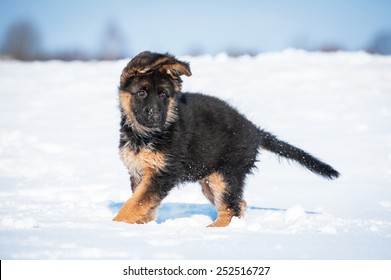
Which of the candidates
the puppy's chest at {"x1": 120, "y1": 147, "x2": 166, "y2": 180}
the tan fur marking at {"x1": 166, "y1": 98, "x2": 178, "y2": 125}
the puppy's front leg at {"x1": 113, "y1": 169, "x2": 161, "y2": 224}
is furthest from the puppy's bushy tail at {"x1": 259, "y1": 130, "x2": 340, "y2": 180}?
the puppy's front leg at {"x1": 113, "y1": 169, "x2": 161, "y2": 224}

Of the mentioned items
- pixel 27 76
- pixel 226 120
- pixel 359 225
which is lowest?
pixel 27 76

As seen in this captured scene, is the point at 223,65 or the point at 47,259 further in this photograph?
the point at 223,65

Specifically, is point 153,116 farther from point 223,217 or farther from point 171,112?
point 223,217

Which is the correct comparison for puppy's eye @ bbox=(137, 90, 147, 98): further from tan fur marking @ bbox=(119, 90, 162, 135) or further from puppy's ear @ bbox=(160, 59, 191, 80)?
puppy's ear @ bbox=(160, 59, 191, 80)

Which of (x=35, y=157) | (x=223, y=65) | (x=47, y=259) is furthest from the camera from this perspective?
(x=223, y=65)

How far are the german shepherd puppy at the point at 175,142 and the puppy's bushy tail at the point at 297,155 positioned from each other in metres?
0.01

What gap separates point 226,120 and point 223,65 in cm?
1157

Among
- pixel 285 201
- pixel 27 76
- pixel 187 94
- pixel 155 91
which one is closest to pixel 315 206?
pixel 285 201

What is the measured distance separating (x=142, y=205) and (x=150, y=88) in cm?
107

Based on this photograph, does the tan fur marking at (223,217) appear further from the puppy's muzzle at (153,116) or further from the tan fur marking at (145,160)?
the puppy's muzzle at (153,116)

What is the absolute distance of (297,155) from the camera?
6664mm

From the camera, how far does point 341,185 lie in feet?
28.7

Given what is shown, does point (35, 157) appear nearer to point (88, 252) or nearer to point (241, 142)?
point (241, 142)

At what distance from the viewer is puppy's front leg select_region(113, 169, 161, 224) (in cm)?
538
